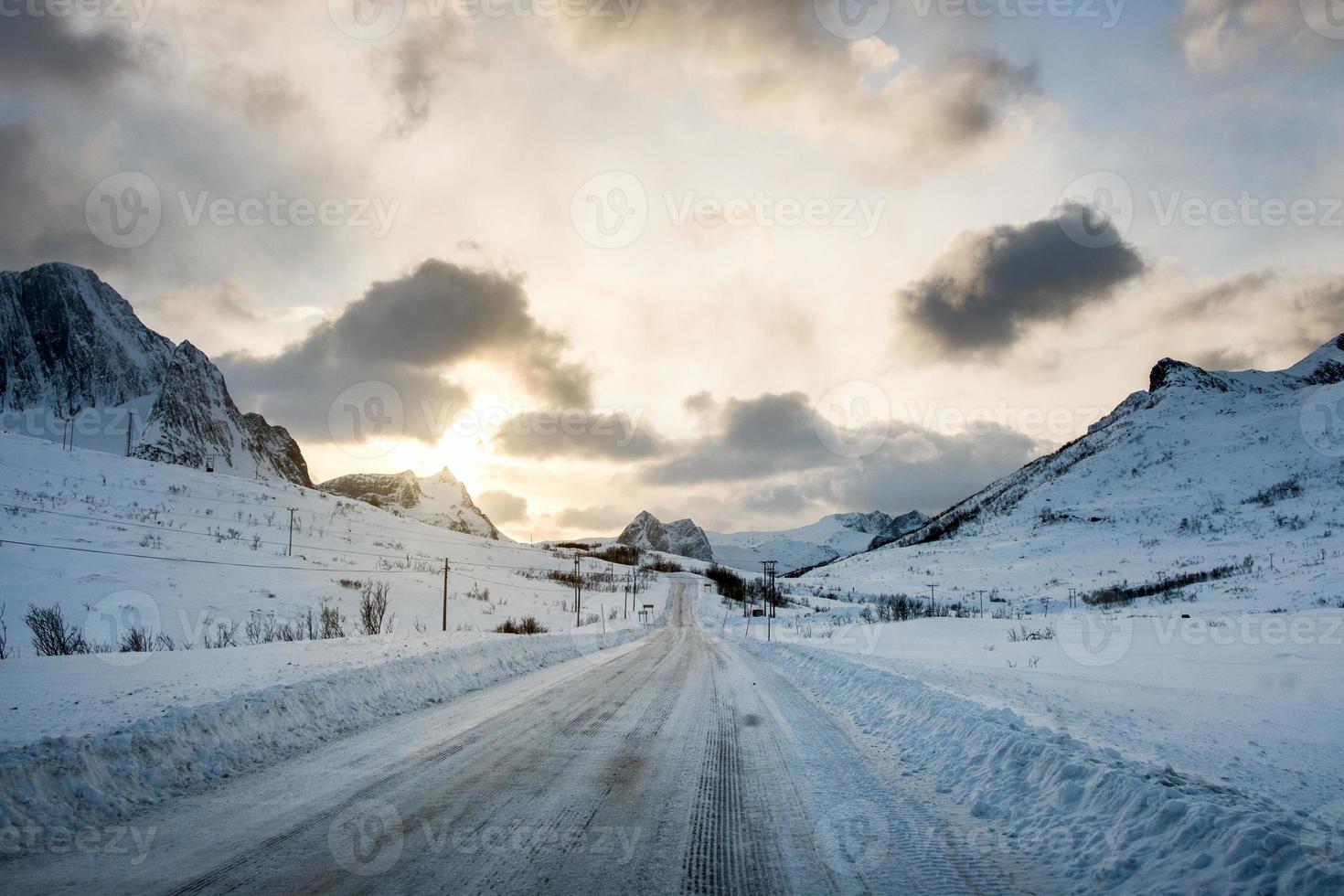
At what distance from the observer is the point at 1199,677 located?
11.0m

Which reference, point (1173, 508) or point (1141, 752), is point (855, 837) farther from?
point (1173, 508)

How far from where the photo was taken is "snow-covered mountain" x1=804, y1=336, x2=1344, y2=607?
5356cm

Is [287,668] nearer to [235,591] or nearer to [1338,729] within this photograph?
[1338,729]

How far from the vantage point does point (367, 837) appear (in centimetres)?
446

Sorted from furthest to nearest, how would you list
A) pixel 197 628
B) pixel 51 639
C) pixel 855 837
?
pixel 197 628 < pixel 51 639 < pixel 855 837

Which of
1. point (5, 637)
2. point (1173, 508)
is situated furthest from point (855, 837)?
point (1173, 508)

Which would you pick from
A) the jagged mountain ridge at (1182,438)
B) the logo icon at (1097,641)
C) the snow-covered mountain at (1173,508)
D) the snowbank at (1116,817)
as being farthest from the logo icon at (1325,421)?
the snowbank at (1116,817)

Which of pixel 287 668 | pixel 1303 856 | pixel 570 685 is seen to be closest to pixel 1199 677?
pixel 1303 856

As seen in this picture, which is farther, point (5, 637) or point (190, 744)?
point (5, 637)

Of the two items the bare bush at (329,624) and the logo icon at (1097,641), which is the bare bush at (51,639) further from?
the logo icon at (1097,641)

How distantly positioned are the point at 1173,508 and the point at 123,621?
10432cm

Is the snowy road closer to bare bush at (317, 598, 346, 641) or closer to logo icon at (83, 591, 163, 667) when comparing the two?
bare bush at (317, 598, 346, 641)

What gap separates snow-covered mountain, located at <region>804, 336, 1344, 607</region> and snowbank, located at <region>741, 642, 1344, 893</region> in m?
30.5

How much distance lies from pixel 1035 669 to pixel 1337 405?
141736 mm
